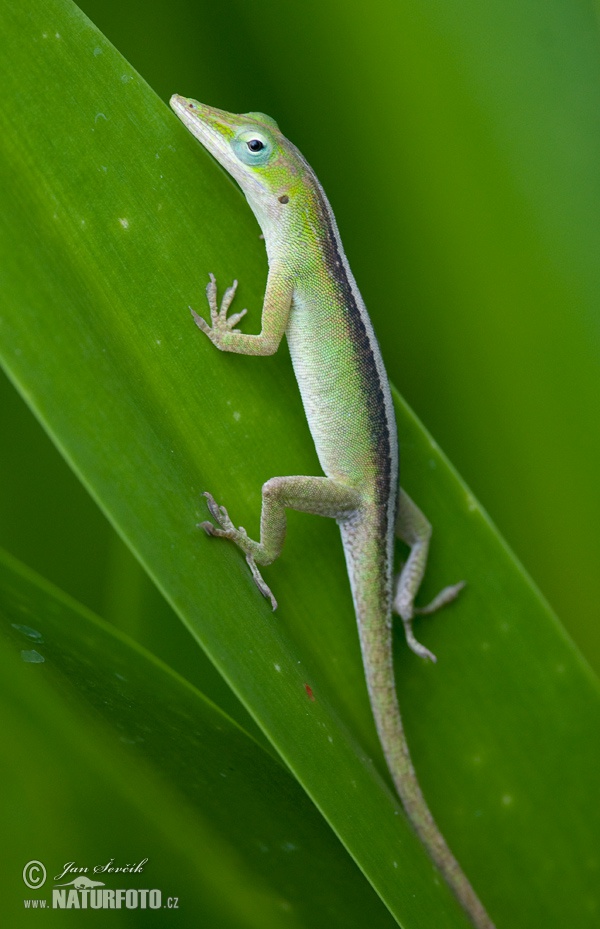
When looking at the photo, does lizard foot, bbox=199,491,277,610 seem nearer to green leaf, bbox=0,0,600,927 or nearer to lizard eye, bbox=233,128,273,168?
green leaf, bbox=0,0,600,927

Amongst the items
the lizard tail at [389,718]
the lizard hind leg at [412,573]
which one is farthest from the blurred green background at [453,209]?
the lizard tail at [389,718]

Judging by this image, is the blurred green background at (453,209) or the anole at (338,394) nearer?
the blurred green background at (453,209)

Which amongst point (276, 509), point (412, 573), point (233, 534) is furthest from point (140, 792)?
point (412, 573)

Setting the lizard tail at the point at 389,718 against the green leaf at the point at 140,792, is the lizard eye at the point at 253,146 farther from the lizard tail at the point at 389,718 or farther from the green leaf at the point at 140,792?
the green leaf at the point at 140,792

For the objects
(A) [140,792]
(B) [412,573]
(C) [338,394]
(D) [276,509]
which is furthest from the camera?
(B) [412,573]

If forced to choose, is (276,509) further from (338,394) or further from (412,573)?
(412,573)

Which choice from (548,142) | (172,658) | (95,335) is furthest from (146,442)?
(548,142)
